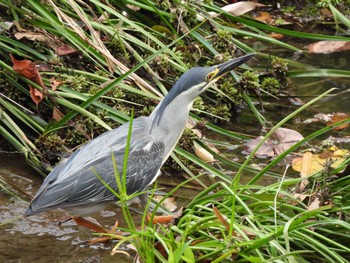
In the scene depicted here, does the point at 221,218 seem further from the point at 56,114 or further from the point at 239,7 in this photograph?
the point at 239,7

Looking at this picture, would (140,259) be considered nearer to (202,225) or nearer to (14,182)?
(202,225)

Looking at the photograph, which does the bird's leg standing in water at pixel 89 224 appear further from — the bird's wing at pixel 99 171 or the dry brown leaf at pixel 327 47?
the dry brown leaf at pixel 327 47

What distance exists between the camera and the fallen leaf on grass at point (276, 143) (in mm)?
5805

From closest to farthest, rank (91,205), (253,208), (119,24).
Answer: (253,208), (91,205), (119,24)

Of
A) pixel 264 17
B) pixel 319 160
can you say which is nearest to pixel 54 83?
pixel 319 160

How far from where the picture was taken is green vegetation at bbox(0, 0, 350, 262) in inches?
153

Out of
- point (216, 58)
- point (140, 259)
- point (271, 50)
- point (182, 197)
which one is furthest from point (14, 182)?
point (271, 50)

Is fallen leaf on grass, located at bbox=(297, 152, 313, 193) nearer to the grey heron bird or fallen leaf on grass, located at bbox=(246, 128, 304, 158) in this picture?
the grey heron bird

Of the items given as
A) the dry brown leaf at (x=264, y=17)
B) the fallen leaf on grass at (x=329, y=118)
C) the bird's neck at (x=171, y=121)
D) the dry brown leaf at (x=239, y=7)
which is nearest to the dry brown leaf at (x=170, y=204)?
the bird's neck at (x=171, y=121)

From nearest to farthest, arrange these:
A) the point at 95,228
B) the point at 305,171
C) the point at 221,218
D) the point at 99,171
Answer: the point at 221,218
the point at 305,171
the point at 95,228
the point at 99,171

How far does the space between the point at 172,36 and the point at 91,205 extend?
2.12 m

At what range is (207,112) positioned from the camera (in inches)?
241

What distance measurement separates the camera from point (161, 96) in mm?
5660

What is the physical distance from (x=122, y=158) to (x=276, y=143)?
4.99 feet
